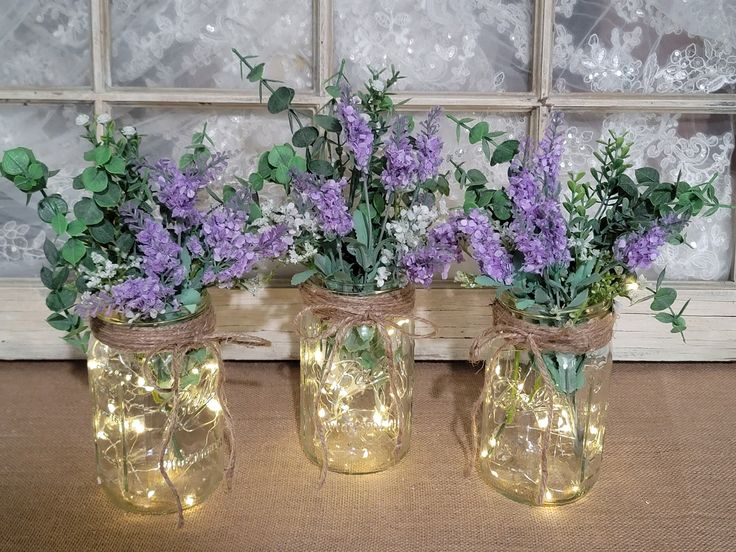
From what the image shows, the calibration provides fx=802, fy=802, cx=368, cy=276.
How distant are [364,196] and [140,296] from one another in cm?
30

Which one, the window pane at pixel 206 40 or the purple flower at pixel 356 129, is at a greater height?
the window pane at pixel 206 40

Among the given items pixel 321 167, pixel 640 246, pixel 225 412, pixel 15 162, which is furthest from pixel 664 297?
pixel 15 162

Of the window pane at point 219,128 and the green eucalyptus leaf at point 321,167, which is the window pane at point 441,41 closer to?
the window pane at point 219,128

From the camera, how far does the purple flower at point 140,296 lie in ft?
2.81

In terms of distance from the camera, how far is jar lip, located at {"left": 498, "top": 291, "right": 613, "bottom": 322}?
0.92 meters

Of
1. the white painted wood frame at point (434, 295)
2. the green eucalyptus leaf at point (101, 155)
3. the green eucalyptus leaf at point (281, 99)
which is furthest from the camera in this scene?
the white painted wood frame at point (434, 295)

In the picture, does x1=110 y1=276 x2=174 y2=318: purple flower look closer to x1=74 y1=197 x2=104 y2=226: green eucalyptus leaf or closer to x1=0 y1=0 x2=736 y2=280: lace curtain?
x1=74 y1=197 x2=104 y2=226: green eucalyptus leaf

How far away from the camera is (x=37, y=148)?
52.5 inches

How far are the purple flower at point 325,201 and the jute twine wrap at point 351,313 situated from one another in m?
0.09

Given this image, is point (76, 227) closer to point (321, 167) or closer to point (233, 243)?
point (233, 243)

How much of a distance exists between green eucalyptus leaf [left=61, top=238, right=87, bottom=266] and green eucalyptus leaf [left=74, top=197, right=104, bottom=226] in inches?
1.2

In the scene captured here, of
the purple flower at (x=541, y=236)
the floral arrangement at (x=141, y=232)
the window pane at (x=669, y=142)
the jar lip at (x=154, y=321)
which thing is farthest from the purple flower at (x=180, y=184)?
the window pane at (x=669, y=142)

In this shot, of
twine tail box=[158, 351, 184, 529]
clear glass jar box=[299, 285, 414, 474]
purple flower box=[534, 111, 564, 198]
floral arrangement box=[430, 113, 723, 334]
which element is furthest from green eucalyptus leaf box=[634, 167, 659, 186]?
twine tail box=[158, 351, 184, 529]

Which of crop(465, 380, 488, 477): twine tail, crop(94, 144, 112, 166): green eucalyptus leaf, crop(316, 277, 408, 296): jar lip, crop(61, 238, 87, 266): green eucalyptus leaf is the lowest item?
crop(465, 380, 488, 477): twine tail
